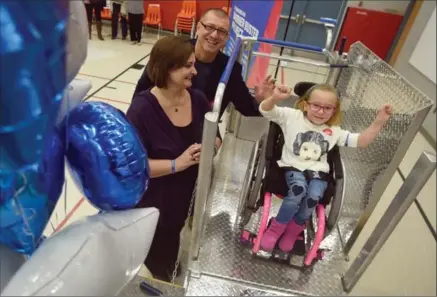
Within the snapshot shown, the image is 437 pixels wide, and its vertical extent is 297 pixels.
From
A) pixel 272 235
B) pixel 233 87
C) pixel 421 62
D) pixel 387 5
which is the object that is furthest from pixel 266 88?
pixel 387 5

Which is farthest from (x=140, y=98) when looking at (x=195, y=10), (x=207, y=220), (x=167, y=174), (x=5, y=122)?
(x=195, y=10)

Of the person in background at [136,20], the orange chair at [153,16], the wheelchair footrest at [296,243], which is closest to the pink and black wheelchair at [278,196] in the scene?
the wheelchair footrest at [296,243]

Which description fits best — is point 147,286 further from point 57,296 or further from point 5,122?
point 5,122

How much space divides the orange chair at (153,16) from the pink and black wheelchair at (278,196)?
4.83 meters

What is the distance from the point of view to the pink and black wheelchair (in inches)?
52.1

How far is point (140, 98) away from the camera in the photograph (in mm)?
1104

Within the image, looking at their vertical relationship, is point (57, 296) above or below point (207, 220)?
above

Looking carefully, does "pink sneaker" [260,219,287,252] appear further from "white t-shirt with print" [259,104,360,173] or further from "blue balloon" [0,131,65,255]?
"blue balloon" [0,131,65,255]

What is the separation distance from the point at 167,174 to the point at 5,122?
74 cm

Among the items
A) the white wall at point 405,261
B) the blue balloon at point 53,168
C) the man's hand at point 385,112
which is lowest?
the white wall at point 405,261

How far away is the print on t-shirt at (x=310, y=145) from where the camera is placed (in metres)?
1.37

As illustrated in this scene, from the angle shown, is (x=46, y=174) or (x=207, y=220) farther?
(x=207, y=220)

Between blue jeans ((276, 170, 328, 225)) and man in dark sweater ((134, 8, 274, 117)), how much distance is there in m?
0.39

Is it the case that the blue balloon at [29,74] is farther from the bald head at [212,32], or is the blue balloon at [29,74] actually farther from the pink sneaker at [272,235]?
the pink sneaker at [272,235]
